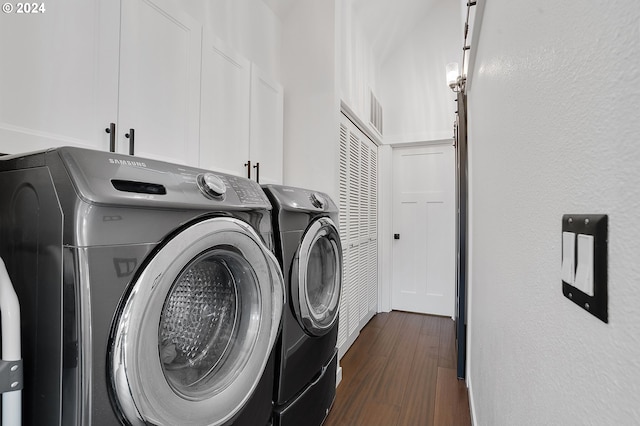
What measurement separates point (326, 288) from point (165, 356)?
1.03 m

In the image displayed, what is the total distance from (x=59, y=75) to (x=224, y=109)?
2.65 ft

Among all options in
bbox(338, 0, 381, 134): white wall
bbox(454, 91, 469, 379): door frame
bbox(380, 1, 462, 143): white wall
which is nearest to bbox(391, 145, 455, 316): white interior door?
bbox(380, 1, 462, 143): white wall

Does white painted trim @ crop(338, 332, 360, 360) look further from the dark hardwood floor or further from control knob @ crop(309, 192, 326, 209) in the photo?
control knob @ crop(309, 192, 326, 209)

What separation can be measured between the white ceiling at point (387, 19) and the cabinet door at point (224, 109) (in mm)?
1619

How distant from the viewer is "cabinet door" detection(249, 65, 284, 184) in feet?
6.66

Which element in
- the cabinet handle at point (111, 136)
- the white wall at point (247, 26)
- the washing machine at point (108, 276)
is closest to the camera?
the washing machine at point (108, 276)

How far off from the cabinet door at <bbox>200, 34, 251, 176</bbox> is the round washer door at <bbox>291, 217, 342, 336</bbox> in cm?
64


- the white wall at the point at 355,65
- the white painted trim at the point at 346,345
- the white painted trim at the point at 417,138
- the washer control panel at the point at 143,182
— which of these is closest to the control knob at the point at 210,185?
the washer control panel at the point at 143,182

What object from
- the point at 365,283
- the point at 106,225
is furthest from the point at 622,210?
the point at 365,283

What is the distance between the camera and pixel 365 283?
330 centimetres

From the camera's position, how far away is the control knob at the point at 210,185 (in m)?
0.93

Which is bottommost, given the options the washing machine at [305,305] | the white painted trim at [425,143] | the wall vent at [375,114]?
the washing machine at [305,305]

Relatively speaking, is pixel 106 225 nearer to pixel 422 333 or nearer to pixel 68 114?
pixel 68 114

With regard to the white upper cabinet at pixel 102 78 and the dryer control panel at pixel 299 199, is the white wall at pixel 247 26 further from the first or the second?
the dryer control panel at pixel 299 199
